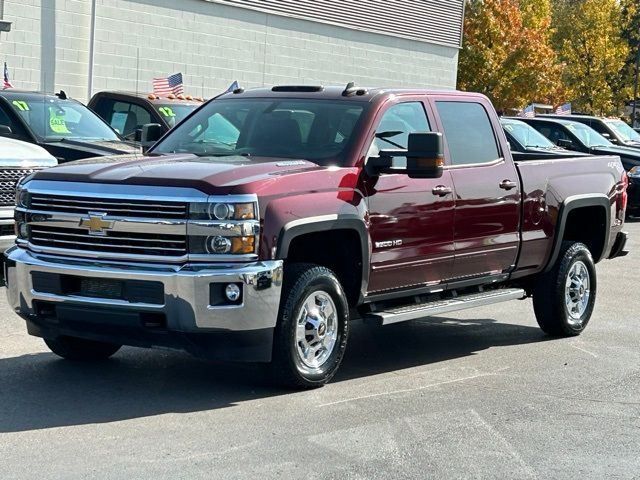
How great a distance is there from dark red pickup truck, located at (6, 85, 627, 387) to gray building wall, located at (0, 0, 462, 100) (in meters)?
14.8

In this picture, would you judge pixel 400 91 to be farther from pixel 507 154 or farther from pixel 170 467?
pixel 170 467

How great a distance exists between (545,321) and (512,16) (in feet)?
136

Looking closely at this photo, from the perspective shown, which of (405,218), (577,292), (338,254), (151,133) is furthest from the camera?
(577,292)

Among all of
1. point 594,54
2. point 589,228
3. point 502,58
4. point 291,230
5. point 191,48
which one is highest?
point 594,54

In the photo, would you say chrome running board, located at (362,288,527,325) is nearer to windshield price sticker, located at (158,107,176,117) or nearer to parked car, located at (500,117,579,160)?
windshield price sticker, located at (158,107,176,117)

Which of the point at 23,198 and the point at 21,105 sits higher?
the point at 21,105

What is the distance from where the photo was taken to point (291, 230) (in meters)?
6.66

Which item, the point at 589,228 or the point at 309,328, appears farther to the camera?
the point at 589,228

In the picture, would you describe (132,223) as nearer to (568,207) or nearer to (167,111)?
(568,207)

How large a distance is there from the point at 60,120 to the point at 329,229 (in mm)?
7681

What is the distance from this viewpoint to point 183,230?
6375mm

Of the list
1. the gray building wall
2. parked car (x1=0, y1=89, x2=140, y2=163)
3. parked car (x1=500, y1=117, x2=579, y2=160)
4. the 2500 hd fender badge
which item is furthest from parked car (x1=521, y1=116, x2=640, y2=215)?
the 2500 hd fender badge

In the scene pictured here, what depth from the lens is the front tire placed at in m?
6.74

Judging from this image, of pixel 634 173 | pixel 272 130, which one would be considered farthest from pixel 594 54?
pixel 272 130
